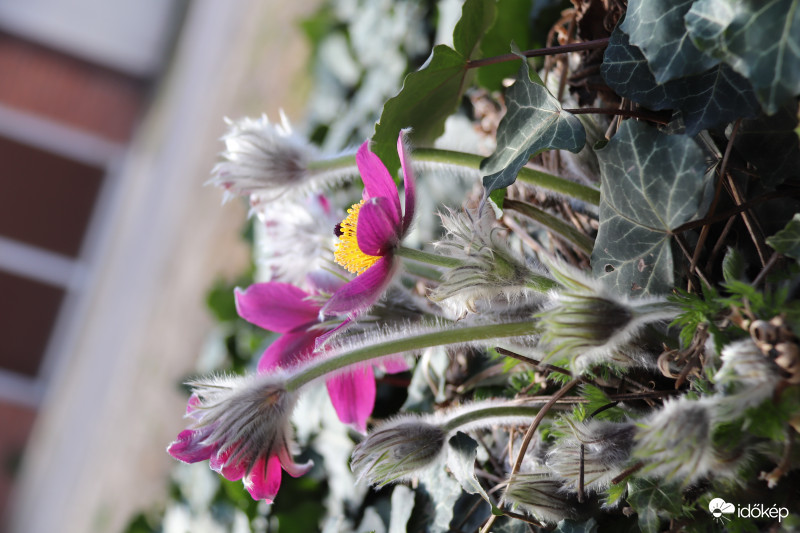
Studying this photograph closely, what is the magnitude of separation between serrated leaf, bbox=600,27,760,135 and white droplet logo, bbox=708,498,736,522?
0.19 meters

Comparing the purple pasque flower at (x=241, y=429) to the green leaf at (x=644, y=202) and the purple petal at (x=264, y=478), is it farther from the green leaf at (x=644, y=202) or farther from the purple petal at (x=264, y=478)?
the green leaf at (x=644, y=202)

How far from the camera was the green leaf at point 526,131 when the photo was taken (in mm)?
407

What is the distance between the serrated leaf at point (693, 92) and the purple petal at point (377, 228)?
155 millimetres

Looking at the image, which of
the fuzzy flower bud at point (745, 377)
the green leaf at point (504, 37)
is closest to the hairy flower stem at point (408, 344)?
the fuzzy flower bud at point (745, 377)

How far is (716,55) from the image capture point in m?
0.32

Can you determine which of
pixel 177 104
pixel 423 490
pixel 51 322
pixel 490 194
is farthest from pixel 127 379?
pixel 490 194

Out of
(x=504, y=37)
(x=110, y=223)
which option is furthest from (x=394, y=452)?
(x=110, y=223)

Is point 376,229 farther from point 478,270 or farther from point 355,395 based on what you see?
point 355,395

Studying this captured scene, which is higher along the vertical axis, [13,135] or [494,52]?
[13,135]

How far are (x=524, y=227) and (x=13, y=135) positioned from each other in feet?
14.2

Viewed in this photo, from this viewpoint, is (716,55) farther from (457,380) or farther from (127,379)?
(127,379)

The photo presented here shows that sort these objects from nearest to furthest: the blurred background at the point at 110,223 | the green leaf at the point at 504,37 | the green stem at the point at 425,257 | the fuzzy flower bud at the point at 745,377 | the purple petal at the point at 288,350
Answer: the fuzzy flower bud at the point at 745,377
the green stem at the point at 425,257
the purple petal at the point at 288,350
the green leaf at the point at 504,37
the blurred background at the point at 110,223

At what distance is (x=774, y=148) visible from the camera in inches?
14.4

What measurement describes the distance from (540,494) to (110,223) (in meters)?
4.11
